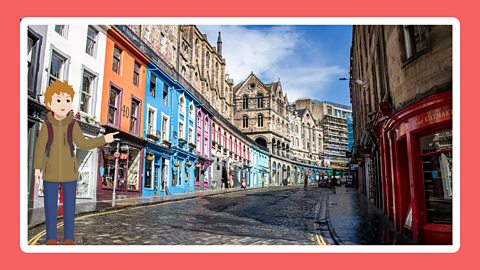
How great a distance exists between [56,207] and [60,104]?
1635mm

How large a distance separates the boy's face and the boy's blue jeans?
1120mm

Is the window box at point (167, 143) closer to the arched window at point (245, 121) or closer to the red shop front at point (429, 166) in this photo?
the red shop front at point (429, 166)

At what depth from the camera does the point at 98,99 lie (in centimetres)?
1113

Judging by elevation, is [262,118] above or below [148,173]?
above

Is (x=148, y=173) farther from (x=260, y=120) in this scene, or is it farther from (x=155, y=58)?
(x=260, y=120)

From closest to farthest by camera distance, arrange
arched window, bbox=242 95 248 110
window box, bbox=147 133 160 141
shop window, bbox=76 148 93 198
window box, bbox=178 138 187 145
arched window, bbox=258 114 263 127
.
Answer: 1. shop window, bbox=76 148 93 198
2. window box, bbox=147 133 160 141
3. window box, bbox=178 138 187 145
4. arched window, bbox=242 95 248 110
5. arched window, bbox=258 114 263 127

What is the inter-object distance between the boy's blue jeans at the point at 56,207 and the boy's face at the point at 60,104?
112 centimetres

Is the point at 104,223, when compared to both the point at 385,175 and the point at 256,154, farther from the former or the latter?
the point at 256,154

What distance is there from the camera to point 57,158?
215 inches

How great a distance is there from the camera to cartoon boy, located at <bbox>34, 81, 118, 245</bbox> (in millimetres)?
5418

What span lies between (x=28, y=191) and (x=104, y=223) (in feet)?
9.25

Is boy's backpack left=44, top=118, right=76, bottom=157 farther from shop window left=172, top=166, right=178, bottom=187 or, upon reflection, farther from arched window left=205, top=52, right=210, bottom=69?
arched window left=205, top=52, right=210, bottom=69

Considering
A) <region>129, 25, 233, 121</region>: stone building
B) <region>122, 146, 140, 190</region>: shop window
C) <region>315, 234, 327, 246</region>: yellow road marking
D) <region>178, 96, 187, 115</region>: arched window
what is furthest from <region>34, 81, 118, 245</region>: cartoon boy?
<region>178, 96, 187, 115</region>: arched window

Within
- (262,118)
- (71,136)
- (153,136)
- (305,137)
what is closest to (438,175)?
(71,136)
